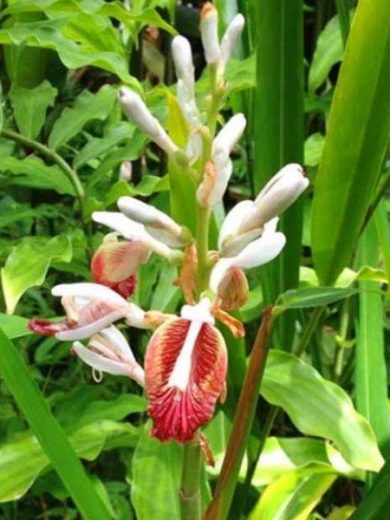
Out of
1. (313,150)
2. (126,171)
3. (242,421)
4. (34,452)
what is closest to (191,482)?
(242,421)

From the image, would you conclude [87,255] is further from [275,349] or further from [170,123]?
[170,123]

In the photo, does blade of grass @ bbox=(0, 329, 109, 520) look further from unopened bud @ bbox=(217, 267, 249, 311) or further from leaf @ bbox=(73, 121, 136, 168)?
leaf @ bbox=(73, 121, 136, 168)

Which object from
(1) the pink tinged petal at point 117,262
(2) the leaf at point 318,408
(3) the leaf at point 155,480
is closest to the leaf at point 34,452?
(3) the leaf at point 155,480

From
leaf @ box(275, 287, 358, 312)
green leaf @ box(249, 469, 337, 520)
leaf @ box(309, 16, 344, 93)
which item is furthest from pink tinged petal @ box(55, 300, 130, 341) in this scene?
leaf @ box(309, 16, 344, 93)

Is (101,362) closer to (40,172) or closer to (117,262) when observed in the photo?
(117,262)

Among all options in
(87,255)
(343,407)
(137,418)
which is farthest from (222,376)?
(137,418)
